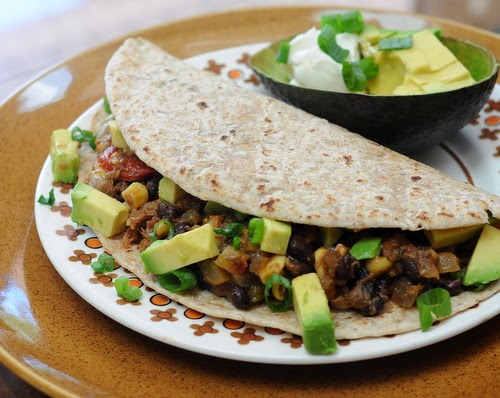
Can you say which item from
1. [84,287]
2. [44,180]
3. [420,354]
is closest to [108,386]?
[84,287]

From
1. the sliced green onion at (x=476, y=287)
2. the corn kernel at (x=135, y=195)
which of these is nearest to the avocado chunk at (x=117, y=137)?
the corn kernel at (x=135, y=195)

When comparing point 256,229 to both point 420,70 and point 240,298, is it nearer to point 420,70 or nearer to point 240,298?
point 240,298

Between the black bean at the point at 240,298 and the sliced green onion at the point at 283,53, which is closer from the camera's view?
the black bean at the point at 240,298

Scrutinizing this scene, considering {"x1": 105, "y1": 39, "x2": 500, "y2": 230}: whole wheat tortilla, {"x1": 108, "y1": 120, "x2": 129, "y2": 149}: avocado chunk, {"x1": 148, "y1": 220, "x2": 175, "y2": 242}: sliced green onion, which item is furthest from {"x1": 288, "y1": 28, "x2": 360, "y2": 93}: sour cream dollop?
{"x1": 148, "y1": 220, "x2": 175, "y2": 242}: sliced green onion

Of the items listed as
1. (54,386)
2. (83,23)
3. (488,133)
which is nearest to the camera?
(54,386)

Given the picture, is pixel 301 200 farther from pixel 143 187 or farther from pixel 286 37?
pixel 286 37

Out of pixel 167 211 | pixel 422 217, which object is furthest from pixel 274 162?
pixel 422 217

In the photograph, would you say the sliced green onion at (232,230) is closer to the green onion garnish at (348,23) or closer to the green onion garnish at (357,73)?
the green onion garnish at (357,73)
